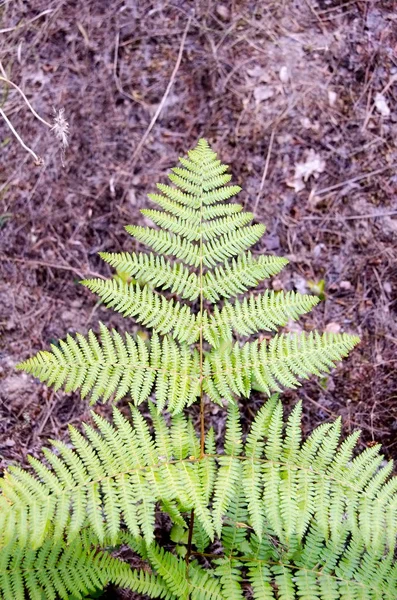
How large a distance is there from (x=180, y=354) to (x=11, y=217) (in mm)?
2183

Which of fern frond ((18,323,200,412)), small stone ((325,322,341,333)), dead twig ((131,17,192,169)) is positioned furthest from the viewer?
dead twig ((131,17,192,169))

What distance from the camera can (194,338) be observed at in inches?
119

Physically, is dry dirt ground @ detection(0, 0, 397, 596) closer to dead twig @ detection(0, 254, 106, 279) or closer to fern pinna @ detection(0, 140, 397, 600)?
dead twig @ detection(0, 254, 106, 279)

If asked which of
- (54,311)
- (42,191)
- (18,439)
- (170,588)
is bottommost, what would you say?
(18,439)

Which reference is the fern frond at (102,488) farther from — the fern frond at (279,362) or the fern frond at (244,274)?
the fern frond at (244,274)

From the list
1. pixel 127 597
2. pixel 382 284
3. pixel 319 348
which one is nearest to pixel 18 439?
pixel 127 597

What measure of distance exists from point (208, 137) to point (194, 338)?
2138 mm

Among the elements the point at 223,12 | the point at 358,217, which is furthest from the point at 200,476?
the point at 223,12

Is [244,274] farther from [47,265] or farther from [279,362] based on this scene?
[47,265]

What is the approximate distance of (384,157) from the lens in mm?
4336

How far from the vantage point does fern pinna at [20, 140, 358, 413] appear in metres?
2.83

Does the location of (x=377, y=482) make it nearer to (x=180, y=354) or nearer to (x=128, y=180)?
(x=180, y=354)

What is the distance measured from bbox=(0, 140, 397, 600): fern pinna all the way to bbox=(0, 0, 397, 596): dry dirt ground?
123cm

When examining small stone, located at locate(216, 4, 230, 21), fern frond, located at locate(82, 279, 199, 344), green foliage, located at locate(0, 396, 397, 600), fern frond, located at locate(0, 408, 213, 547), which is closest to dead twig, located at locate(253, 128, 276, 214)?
small stone, located at locate(216, 4, 230, 21)
